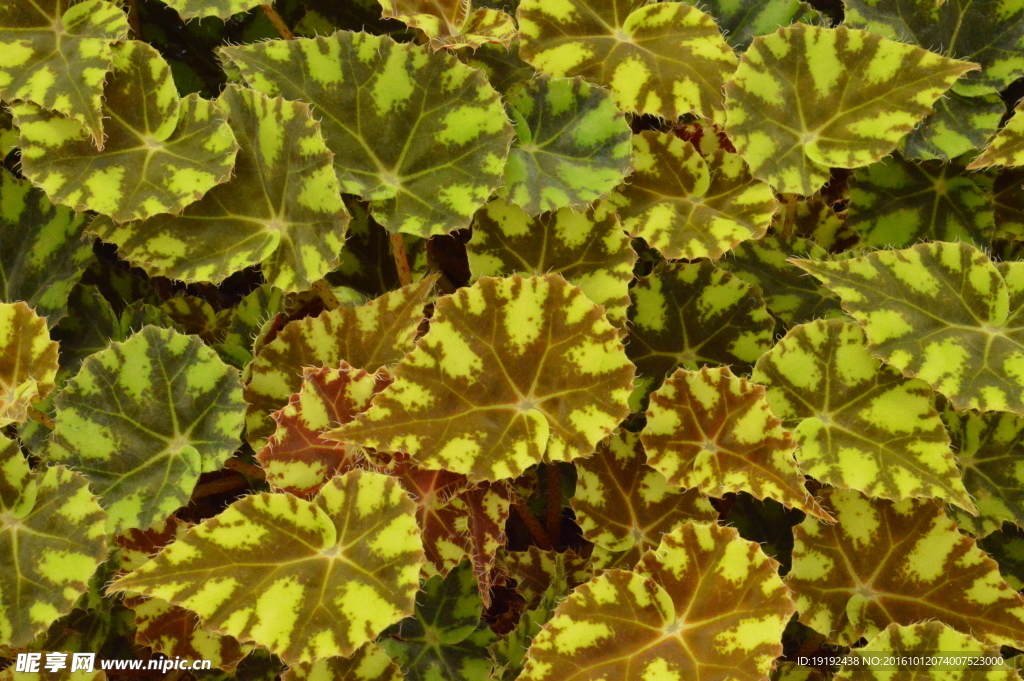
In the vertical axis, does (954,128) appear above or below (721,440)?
above

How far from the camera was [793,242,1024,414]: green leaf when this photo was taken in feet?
2.85

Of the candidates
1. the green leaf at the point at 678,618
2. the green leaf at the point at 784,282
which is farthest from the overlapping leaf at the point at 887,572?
the green leaf at the point at 784,282

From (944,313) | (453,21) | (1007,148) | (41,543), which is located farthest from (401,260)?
(1007,148)

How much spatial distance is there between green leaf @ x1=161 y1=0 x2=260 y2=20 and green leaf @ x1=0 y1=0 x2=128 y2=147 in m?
0.06

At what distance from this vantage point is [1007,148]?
972 millimetres

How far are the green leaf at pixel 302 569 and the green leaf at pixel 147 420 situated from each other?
10 centimetres

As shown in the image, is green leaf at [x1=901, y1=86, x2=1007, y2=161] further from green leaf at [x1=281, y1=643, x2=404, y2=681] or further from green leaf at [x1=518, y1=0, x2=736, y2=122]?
green leaf at [x1=281, y1=643, x2=404, y2=681]

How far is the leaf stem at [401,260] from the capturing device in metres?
0.98

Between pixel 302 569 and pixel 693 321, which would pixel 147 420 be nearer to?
pixel 302 569

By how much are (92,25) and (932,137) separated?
1.01 metres

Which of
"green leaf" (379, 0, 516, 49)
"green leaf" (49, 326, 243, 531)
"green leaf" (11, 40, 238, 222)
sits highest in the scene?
"green leaf" (379, 0, 516, 49)

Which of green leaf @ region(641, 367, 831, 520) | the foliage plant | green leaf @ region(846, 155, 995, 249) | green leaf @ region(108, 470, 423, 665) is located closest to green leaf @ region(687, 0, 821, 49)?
the foliage plant

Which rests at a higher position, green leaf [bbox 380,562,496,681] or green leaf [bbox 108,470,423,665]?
green leaf [bbox 108,470,423,665]

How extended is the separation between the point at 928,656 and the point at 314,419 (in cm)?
68
